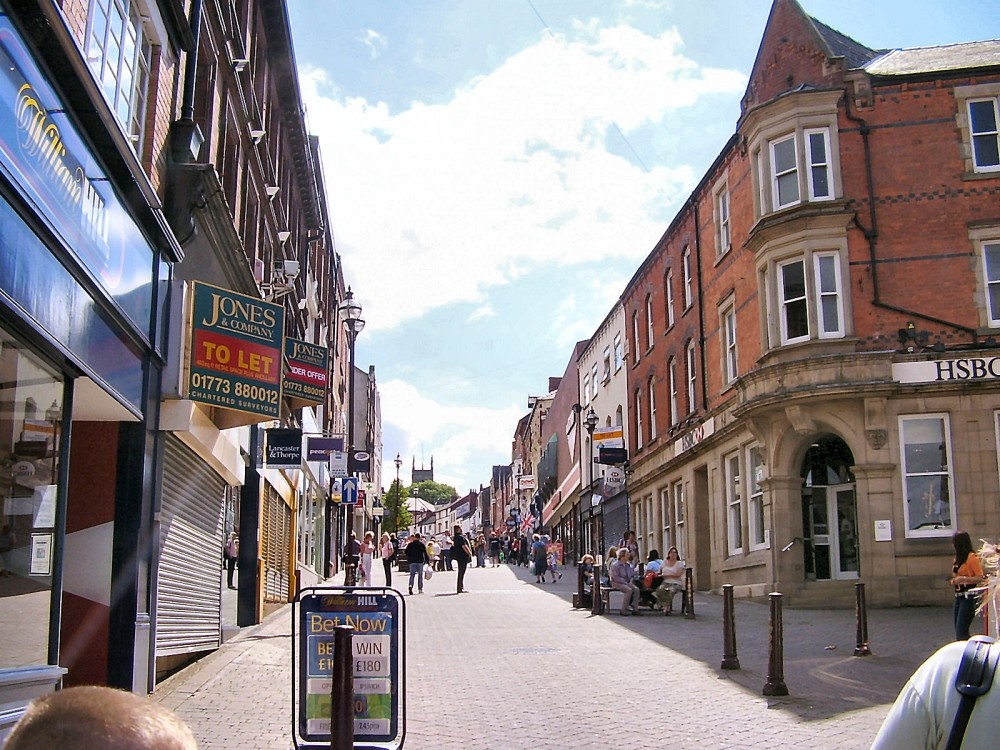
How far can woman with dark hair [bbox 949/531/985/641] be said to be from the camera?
1263 centimetres

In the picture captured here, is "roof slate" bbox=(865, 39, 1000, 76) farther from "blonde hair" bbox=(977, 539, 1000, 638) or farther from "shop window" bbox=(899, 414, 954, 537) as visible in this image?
"blonde hair" bbox=(977, 539, 1000, 638)

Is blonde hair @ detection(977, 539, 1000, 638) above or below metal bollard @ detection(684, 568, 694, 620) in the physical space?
above

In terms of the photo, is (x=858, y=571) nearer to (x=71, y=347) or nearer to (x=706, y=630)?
(x=706, y=630)

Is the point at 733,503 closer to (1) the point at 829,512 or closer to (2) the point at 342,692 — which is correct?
(1) the point at 829,512

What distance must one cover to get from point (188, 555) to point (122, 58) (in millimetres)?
6431

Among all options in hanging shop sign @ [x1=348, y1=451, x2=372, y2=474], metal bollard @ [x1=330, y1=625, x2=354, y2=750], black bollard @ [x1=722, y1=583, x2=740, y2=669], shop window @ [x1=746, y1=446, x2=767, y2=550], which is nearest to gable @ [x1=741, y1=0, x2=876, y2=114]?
shop window @ [x1=746, y1=446, x2=767, y2=550]

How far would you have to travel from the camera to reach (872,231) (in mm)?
22750

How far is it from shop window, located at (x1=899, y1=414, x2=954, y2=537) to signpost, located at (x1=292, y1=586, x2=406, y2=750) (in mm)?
16693

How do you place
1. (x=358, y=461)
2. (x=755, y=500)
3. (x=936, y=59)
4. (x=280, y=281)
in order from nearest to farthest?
(x=280, y=281) < (x=936, y=59) < (x=755, y=500) < (x=358, y=461)

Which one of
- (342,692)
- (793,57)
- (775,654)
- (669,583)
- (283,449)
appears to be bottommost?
(775,654)

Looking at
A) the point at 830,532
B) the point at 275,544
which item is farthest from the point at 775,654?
the point at 275,544

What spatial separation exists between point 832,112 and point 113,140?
18.4 m

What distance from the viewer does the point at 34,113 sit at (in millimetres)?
7188

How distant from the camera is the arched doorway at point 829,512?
2328 cm
